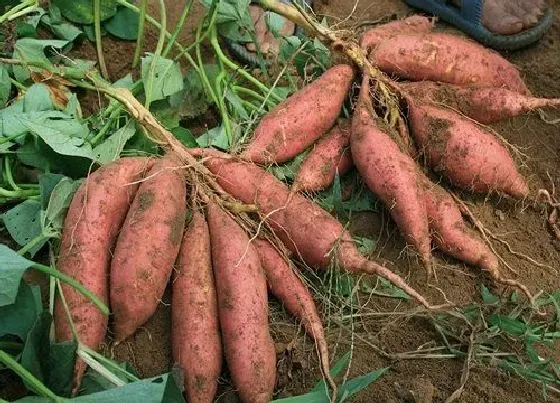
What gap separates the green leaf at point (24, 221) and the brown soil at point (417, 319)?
275mm

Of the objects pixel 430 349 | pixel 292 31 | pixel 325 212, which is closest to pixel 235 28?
pixel 292 31

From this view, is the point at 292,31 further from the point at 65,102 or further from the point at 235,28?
the point at 65,102

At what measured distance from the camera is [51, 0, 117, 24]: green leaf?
1.79 metres

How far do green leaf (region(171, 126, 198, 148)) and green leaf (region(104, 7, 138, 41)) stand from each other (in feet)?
1.29

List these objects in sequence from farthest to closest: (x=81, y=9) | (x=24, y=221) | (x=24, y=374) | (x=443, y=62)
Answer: (x=81, y=9) < (x=443, y=62) < (x=24, y=221) < (x=24, y=374)

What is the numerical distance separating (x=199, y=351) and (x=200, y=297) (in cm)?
10

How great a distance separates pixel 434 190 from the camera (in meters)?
1.53

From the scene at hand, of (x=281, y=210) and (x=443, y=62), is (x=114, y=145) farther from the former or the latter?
(x=443, y=62)

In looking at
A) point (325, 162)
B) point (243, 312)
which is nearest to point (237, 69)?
point (325, 162)

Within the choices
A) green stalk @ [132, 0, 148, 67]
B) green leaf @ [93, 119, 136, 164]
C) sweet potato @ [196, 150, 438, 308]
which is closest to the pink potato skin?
sweet potato @ [196, 150, 438, 308]

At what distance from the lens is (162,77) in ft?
5.23

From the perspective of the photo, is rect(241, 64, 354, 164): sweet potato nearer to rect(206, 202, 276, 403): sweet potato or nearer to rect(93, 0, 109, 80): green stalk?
rect(206, 202, 276, 403): sweet potato

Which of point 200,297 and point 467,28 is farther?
point 467,28

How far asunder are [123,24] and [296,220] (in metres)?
0.78
